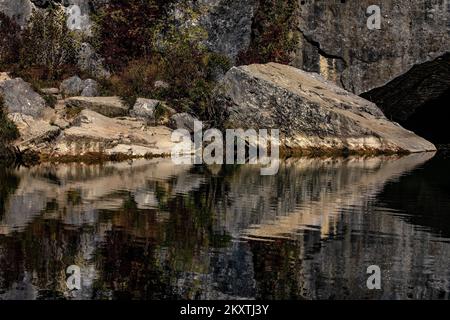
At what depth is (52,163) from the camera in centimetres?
3142

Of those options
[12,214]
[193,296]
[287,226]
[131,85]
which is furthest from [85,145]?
[193,296]

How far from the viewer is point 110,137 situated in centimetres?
→ 3334

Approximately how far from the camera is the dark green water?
1232 cm

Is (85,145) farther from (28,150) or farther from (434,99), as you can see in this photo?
(434,99)

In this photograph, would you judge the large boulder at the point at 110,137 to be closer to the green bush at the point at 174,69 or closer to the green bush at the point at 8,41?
the green bush at the point at 174,69

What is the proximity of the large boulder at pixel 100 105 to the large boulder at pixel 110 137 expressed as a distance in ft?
3.13

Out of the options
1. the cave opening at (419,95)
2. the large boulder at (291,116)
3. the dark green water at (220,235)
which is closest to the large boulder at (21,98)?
the dark green water at (220,235)

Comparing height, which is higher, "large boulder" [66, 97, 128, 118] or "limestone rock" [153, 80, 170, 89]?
"limestone rock" [153, 80, 170, 89]

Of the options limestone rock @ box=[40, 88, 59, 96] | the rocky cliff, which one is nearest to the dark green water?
limestone rock @ box=[40, 88, 59, 96]

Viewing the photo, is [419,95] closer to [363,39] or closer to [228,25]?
[363,39]

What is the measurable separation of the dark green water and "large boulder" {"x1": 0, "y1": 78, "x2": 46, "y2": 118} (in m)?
7.53

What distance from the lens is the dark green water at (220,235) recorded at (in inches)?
485

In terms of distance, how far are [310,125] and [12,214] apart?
2193 centimetres

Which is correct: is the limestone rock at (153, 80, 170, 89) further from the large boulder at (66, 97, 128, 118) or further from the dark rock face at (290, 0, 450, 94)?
the dark rock face at (290, 0, 450, 94)
